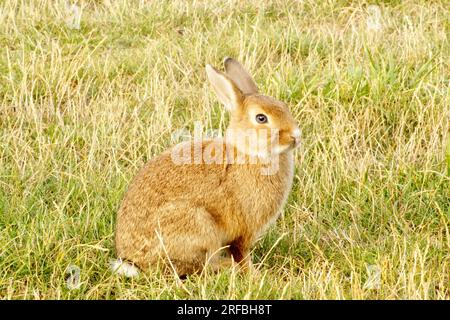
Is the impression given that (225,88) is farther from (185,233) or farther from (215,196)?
(185,233)

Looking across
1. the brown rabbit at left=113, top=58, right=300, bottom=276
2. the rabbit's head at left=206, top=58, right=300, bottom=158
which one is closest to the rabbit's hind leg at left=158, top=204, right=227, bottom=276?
the brown rabbit at left=113, top=58, right=300, bottom=276

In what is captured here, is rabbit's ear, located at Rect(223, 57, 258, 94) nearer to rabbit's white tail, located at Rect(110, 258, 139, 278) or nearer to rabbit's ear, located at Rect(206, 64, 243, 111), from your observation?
rabbit's ear, located at Rect(206, 64, 243, 111)

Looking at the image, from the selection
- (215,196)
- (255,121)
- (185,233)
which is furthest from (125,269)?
(255,121)

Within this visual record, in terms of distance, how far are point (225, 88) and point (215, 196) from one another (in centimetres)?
53

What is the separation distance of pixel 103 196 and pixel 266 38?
2189 millimetres

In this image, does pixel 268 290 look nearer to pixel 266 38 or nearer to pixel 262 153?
pixel 262 153

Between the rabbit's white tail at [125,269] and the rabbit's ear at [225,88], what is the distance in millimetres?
904

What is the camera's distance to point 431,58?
5.96m

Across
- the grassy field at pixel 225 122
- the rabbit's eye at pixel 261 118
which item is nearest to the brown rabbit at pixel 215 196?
the rabbit's eye at pixel 261 118

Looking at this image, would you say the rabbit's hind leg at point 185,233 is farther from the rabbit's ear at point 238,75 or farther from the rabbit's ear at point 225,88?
the rabbit's ear at point 238,75

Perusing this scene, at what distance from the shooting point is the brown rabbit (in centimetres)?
426

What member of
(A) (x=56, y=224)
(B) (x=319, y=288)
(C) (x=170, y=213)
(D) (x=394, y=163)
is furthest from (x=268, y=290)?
(D) (x=394, y=163)

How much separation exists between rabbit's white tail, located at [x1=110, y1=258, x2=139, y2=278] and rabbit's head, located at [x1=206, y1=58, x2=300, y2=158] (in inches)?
30.1

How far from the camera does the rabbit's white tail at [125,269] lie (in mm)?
4246
